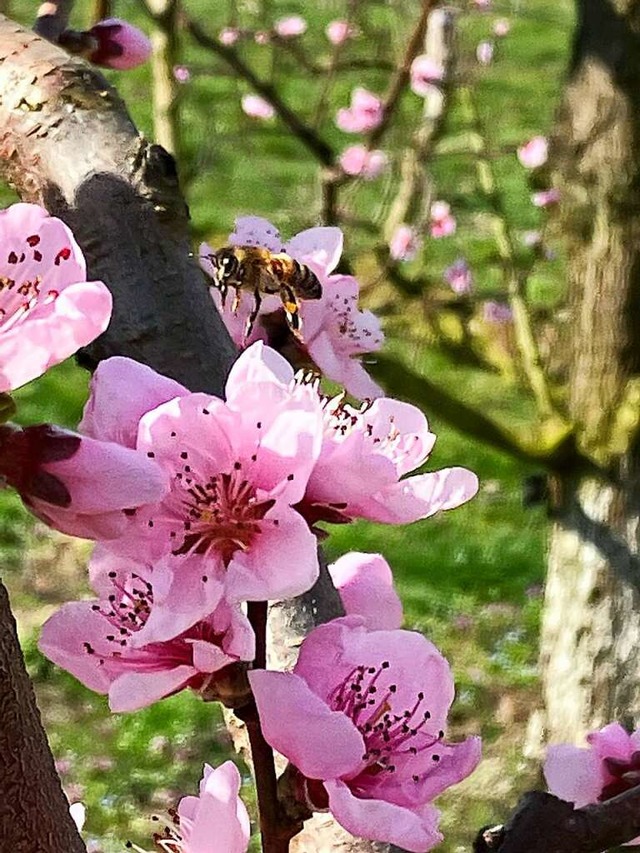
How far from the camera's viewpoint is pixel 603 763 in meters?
0.78

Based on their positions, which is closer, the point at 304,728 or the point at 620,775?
the point at 304,728

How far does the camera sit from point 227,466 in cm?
60

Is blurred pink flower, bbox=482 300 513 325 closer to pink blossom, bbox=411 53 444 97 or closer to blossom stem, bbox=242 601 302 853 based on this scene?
pink blossom, bbox=411 53 444 97

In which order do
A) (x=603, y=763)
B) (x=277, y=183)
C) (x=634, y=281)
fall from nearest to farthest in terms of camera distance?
(x=603, y=763) → (x=634, y=281) → (x=277, y=183)

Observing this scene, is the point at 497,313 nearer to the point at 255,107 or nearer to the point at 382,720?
the point at 255,107

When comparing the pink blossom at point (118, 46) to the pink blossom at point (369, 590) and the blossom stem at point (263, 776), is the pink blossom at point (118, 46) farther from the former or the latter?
the blossom stem at point (263, 776)

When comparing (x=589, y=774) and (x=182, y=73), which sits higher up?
(x=589, y=774)

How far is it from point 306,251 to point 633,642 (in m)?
1.86

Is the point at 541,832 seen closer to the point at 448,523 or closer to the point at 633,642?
the point at 633,642

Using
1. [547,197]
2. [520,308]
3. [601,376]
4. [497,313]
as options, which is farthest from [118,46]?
[497,313]

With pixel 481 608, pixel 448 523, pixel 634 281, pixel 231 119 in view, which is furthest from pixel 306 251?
pixel 231 119

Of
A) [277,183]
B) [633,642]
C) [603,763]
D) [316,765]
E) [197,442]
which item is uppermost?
[197,442]

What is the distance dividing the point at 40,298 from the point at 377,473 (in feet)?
0.59

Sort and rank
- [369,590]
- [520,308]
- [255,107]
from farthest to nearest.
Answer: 1. [255,107]
2. [520,308]
3. [369,590]
